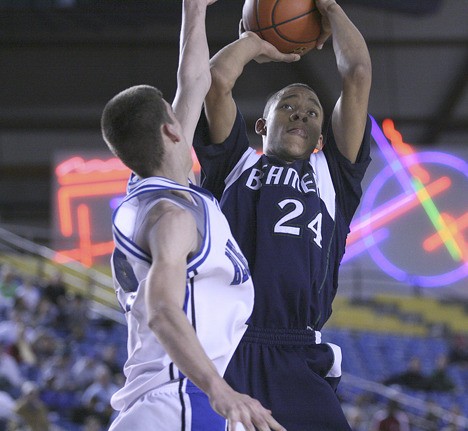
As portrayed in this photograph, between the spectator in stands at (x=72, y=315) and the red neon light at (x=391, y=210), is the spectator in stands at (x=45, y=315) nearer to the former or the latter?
the spectator in stands at (x=72, y=315)

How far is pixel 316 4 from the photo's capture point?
3.85 m

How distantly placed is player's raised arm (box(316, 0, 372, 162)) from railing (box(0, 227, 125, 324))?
10472 mm

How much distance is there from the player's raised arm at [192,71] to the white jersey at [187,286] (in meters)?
0.41

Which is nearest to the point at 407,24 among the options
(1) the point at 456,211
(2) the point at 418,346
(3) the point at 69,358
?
(1) the point at 456,211

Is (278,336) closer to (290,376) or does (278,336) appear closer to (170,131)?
(290,376)

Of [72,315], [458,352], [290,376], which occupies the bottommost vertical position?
[458,352]

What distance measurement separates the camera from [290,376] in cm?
339

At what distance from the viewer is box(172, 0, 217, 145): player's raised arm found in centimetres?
319

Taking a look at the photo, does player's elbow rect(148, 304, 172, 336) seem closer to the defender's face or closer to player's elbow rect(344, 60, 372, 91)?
the defender's face

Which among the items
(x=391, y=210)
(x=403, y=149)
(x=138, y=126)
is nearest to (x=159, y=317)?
(x=138, y=126)

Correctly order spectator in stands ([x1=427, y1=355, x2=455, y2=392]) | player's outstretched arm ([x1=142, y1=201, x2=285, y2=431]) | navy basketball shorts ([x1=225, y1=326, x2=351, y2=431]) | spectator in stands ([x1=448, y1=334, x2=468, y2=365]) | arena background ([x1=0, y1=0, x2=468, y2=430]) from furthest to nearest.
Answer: arena background ([x1=0, y1=0, x2=468, y2=430]) < spectator in stands ([x1=448, y1=334, x2=468, y2=365]) < spectator in stands ([x1=427, y1=355, x2=455, y2=392]) < navy basketball shorts ([x1=225, y1=326, x2=351, y2=431]) < player's outstretched arm ([x1=142, y1=201, x2=285, y2=431])

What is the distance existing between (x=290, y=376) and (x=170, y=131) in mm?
1057

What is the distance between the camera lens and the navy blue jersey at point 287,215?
344cm

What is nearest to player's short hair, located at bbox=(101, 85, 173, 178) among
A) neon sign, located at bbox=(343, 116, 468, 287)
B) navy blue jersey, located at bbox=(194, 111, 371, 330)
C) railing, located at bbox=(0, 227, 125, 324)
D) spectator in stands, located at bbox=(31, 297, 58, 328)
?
navy blue jersey, located at bbox=(194, 111, 371, 330)
